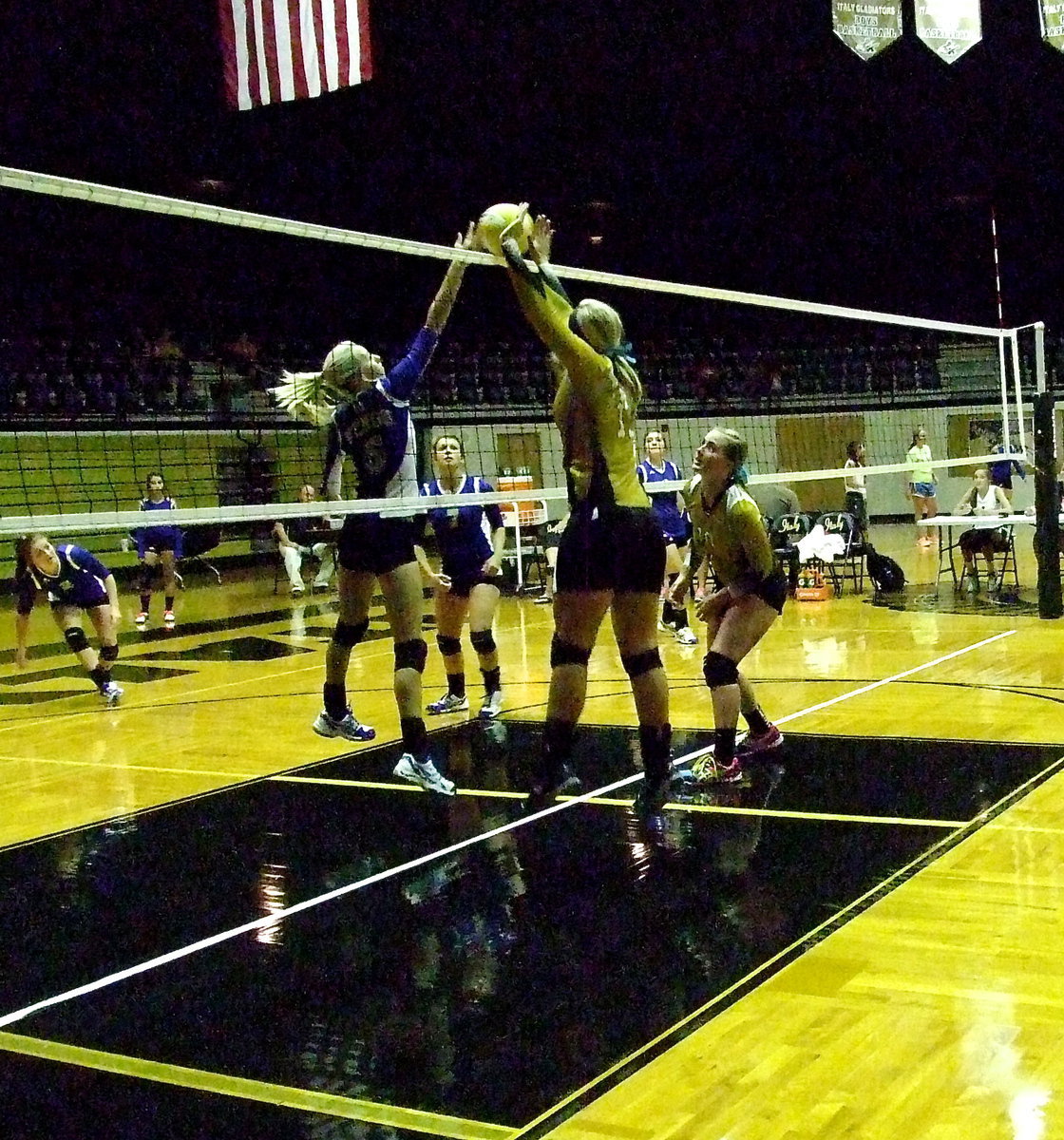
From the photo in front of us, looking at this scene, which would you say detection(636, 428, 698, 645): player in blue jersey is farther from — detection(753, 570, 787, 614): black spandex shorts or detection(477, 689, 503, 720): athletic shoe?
detection(753, 570, 787, 614): black spandex shorts

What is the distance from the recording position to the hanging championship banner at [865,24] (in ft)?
42.0

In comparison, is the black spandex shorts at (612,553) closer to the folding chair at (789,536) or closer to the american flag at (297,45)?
the american flag at (297,45)

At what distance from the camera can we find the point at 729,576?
599 centimetres

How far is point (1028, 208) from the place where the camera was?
24859 mm

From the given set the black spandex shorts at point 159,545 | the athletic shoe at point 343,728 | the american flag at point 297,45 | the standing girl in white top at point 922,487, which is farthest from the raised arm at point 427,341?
the standing girl in white top at point 922,487

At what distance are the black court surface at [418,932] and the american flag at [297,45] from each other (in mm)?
7815

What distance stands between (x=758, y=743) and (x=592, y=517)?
2.48 metres

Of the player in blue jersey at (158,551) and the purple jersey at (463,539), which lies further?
the player in blue jersey at (158,551)

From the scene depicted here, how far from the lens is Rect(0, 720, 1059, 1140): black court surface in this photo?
3.10 metres

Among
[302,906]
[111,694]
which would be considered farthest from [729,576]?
[111,694]

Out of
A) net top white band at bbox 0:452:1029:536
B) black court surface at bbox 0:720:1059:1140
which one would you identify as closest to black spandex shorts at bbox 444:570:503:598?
net top white band at bbox 0:452:1029:536

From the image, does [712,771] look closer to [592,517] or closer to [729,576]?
[729,576]

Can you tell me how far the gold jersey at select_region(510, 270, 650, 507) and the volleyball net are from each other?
1201 cm

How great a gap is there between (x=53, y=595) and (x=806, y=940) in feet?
24.2
